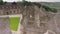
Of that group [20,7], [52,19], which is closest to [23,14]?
[20,7]

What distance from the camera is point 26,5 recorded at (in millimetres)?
1042

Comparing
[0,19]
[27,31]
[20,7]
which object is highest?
[20,7]

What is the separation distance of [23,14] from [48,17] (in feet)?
0.89

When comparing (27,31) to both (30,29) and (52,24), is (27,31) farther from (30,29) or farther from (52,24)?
(52,24)

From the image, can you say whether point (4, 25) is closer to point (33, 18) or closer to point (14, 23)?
point (14, 23)

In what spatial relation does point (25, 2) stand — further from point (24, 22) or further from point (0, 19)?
point (0, 19)

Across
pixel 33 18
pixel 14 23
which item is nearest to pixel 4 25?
pixel 14 23

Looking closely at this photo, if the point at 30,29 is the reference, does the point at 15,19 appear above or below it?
above

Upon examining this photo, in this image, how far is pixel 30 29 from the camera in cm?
101

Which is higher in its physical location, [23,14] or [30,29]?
[23,14]

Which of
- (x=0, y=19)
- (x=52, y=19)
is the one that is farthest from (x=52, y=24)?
(x=0, y=19)

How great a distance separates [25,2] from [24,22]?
219 mm

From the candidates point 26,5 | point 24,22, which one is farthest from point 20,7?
point 24,22

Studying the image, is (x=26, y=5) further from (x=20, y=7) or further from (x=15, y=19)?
(x=15, y=19)
